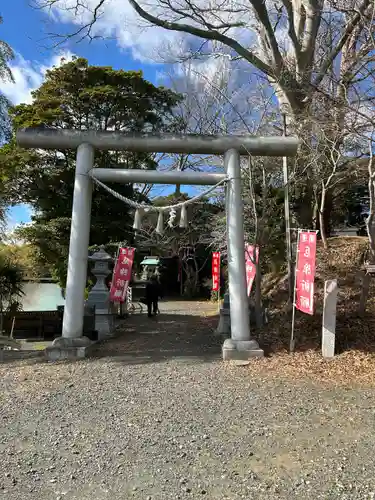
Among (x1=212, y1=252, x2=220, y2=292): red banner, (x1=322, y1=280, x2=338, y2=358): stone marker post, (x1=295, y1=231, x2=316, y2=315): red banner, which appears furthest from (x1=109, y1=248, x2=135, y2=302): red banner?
(x1=322, y1=280, x2=338, y2=358): stone marker post

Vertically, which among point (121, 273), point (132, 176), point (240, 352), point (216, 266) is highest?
point (132, 176)

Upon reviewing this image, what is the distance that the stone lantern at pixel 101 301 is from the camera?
35.5 ft

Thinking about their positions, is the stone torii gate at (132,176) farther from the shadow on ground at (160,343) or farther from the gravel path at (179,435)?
the gravel path at (179,435)

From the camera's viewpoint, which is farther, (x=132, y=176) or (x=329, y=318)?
(x=132, y=176)

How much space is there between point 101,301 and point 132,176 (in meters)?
4.29

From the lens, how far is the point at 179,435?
4.22 m

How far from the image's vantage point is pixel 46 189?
1647 cm

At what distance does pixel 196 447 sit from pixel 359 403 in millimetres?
2281

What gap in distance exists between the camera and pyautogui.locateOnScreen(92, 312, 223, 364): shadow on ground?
25.9ft

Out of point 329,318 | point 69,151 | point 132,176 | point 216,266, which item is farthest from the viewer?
point 216,266

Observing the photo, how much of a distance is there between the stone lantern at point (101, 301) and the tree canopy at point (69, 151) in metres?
4.69

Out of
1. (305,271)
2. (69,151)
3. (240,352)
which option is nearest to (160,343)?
(240,352)

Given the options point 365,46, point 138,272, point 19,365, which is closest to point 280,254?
point 365,46

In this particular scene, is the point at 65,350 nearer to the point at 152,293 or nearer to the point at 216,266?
the point at 152,293
